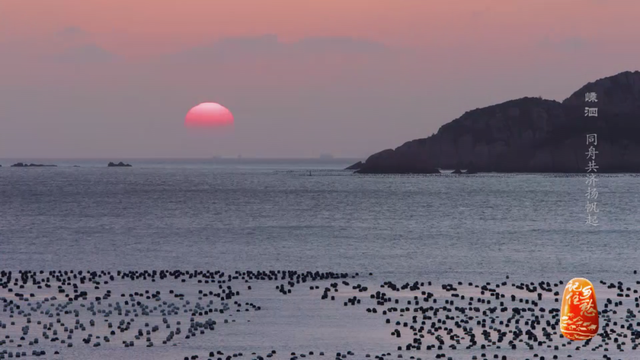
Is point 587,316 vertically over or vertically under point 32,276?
over

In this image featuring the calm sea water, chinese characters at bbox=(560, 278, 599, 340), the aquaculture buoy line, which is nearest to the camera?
chinese characters at bbox=(560, 278, 599, 340)

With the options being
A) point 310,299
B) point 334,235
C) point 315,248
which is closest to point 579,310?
point 310,299

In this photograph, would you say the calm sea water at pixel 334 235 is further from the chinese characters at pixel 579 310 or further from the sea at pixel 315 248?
the chinese characters at pixel 579 310

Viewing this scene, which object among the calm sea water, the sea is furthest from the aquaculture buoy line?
the calm sea water

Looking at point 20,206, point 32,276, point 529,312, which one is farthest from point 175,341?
point 20,206

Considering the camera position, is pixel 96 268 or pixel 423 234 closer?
pixel 96 268

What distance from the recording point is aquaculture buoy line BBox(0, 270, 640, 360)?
111ft

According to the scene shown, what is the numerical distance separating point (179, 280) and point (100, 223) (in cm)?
5690

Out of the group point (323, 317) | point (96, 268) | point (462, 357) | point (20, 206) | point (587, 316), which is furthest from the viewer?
point (20, 206)

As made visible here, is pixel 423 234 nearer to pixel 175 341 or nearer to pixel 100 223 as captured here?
pixel 100 223

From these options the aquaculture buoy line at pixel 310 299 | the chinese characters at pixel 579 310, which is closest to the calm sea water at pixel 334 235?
the aquaculture buoy line at pixel 310 299

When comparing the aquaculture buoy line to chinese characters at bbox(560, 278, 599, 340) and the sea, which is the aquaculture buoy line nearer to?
the sea

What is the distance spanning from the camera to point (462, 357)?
32.7 metres

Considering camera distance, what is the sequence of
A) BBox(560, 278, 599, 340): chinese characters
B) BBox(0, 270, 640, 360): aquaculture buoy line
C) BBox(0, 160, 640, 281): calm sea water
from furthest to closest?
BBox(0, 160, 640, 281): calm sea water → BBox(0, 270, 640, 360): aquaculture buoy line → BBox(560, 278, 599, 340): chinese characters
